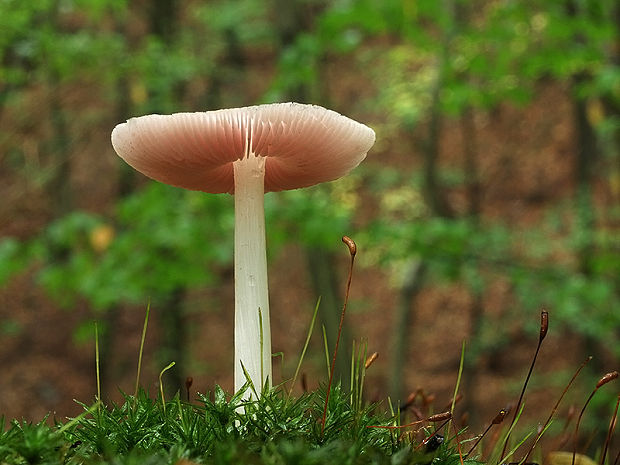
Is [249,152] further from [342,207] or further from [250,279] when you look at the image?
[342,207]

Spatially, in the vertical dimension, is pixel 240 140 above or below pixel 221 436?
above

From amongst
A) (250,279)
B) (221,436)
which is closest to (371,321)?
(250,279)

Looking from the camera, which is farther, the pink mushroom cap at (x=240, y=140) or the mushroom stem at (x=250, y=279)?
the mushroom stem at (x=250, y=279)

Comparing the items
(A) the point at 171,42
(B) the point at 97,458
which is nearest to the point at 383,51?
(A) the point at 171,42

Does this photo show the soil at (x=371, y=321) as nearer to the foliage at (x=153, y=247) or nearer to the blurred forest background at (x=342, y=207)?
the blurred forest background at (x=342, y=207)

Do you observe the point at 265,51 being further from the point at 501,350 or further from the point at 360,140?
the point at 360,140

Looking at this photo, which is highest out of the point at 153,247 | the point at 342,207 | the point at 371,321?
the point at 342,207

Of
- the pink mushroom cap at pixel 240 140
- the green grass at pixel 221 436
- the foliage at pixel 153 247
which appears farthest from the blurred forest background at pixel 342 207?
the pink mushroom cap at pixel 240 140

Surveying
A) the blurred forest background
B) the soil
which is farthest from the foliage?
the soil
